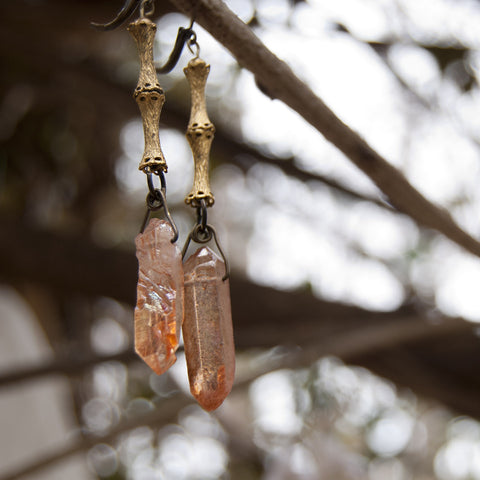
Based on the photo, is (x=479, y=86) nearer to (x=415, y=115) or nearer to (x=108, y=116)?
(x=415, y=115)

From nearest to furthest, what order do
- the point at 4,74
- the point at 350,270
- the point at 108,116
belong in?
the point at 4,74 < the point at 108,116 < the point at 350,270

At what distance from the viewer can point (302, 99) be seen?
57 cm

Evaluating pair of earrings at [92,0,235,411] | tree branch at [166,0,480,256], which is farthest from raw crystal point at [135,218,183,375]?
tree branch at [166,0,480,256]

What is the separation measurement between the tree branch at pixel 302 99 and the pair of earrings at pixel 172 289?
0.06 m

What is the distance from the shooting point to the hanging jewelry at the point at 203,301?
56 cm

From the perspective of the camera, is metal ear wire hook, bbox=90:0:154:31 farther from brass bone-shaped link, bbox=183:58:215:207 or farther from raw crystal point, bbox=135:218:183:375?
raw crystal point, bbox=135:218:183:375

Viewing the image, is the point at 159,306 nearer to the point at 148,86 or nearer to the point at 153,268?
the point at 153,268

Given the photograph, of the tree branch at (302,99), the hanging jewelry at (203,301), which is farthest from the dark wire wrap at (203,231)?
the tree branch at (302,99)

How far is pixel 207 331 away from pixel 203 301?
→ 3cm

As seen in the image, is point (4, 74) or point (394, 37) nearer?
point (394, 37)

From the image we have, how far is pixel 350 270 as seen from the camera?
3838 millimetres

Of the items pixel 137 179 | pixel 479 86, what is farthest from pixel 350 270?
pixel 479 86

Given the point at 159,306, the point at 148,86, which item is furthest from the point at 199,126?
the point at 159,306

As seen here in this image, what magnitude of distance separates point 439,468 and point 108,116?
12.0 ft
